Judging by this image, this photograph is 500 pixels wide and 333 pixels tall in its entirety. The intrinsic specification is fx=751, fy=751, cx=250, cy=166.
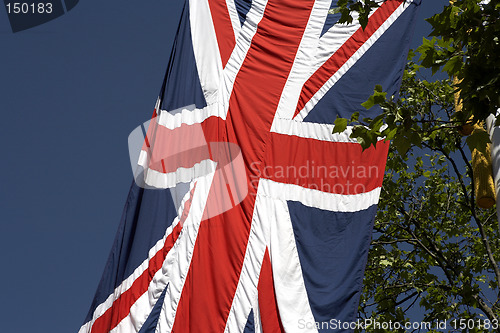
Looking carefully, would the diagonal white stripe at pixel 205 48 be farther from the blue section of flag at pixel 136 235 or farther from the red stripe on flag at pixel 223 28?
the blue section of flag at pixel 136 235

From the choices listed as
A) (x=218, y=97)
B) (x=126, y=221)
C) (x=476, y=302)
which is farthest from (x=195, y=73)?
(x=476, y=302)

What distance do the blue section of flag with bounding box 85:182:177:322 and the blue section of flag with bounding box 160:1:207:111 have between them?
1230 mm

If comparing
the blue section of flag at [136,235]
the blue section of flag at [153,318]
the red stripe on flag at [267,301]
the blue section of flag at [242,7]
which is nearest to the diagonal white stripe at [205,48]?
the blue section of flag at [242,7]

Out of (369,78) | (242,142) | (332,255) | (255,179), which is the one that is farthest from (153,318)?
(369,78)

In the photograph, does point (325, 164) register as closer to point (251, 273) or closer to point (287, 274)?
point (287, 274)

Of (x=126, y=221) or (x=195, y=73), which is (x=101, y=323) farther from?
(x=195, y=73)

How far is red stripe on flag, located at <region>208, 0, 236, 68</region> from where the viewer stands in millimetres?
9719

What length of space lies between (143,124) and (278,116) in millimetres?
2084

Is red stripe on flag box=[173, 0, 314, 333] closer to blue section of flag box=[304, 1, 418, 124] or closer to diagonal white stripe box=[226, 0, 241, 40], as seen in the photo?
diagonal white stripe box=[226, 0, 241, 40]

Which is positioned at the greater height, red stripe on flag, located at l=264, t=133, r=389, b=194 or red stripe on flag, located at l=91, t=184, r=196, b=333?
red stripe on flag, located at l=264, t=133, r=389, b=194

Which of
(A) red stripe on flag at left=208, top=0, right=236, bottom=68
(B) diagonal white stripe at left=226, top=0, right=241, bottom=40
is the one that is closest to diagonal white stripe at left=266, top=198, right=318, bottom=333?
(A) red stripe on flag at left=208, top=0, right=236, bottom=68

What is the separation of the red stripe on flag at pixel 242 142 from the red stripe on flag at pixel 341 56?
Result: 1.06 feet

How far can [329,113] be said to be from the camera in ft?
29.6

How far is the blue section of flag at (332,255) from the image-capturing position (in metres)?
7.69
